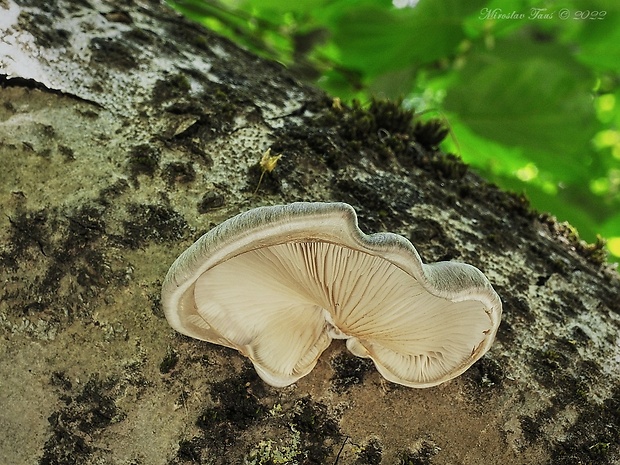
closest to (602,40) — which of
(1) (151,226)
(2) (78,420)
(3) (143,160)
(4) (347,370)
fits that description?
(4) (347,370)

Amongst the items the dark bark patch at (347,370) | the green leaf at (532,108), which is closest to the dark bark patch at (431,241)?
the dark bark patch at (347,370)

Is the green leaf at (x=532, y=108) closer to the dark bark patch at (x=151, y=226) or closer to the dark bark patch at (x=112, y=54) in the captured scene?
the dark bark patch at (x=112, y=54)

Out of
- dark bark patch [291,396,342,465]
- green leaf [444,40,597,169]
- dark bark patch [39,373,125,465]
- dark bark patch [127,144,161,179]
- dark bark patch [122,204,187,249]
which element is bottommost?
dark bark patch [39,373,125,465]

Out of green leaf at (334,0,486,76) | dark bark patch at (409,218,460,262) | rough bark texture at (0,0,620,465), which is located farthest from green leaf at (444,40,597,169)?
dark bark patch at (409,218,460,262)

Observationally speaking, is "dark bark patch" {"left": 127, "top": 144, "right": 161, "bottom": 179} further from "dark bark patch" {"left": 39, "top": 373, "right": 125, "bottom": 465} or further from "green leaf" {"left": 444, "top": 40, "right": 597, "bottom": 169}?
"green leaf" {"left": 444, "top": 40, "right": 597, "bottom": 169}

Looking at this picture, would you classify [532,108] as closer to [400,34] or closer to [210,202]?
[400,34]

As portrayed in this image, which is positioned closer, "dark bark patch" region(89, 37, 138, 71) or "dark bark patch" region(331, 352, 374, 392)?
"dark bark patch" region(331, 352, 374, 392)
